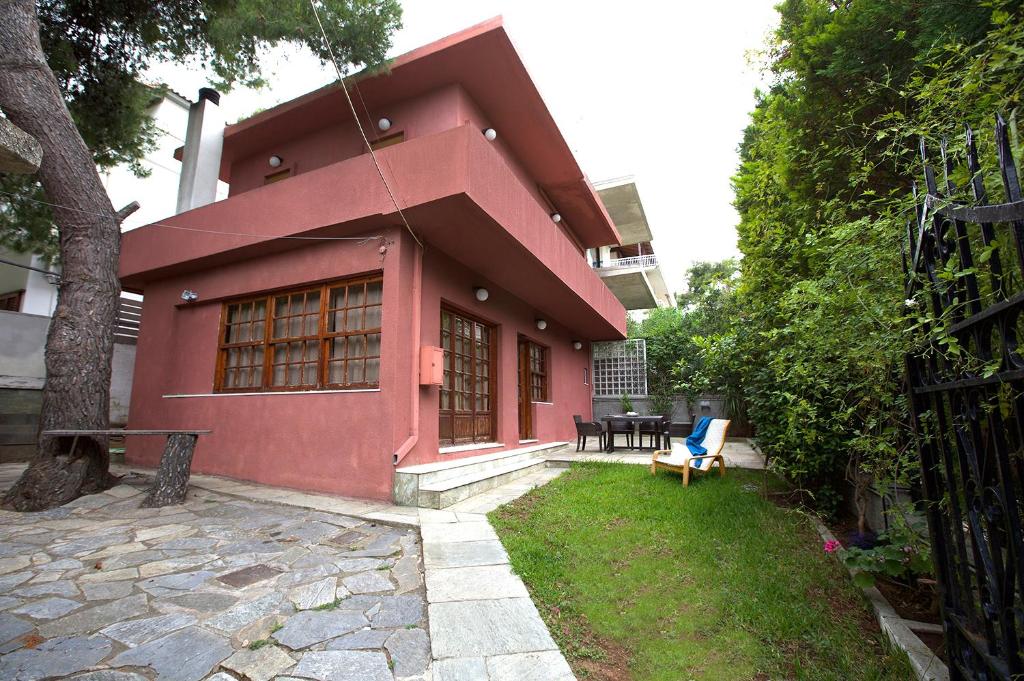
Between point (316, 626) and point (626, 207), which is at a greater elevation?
point (626, 207)

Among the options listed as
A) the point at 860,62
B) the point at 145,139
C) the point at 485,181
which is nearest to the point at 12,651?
the point at 485,181

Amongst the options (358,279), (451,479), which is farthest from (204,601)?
(358,279)

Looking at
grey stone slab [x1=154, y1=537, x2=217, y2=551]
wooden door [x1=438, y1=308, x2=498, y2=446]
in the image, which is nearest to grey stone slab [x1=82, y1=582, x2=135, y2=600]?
grey stone slab [x1=154, y1=537, x2=217, y2=551]

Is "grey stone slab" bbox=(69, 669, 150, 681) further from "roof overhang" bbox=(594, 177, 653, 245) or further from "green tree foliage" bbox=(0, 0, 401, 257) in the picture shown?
"roof overhang" bbox=(594, 177, 653, 245)

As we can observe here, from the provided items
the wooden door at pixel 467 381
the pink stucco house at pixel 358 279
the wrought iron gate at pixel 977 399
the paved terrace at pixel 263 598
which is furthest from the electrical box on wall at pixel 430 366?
the wrought iron gate at pixel 977 399

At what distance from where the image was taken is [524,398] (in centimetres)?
1003

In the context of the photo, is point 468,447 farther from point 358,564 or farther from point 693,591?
point 693,591

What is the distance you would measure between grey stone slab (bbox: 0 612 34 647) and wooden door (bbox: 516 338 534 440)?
7.83 meters

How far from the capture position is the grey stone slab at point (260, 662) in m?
2.12

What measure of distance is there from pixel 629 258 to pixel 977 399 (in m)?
15.8

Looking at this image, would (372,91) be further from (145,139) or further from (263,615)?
(263,615)

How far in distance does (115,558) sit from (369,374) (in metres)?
2.94

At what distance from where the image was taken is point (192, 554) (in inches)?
146

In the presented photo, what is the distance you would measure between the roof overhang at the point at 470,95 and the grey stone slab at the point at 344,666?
22.6ft
